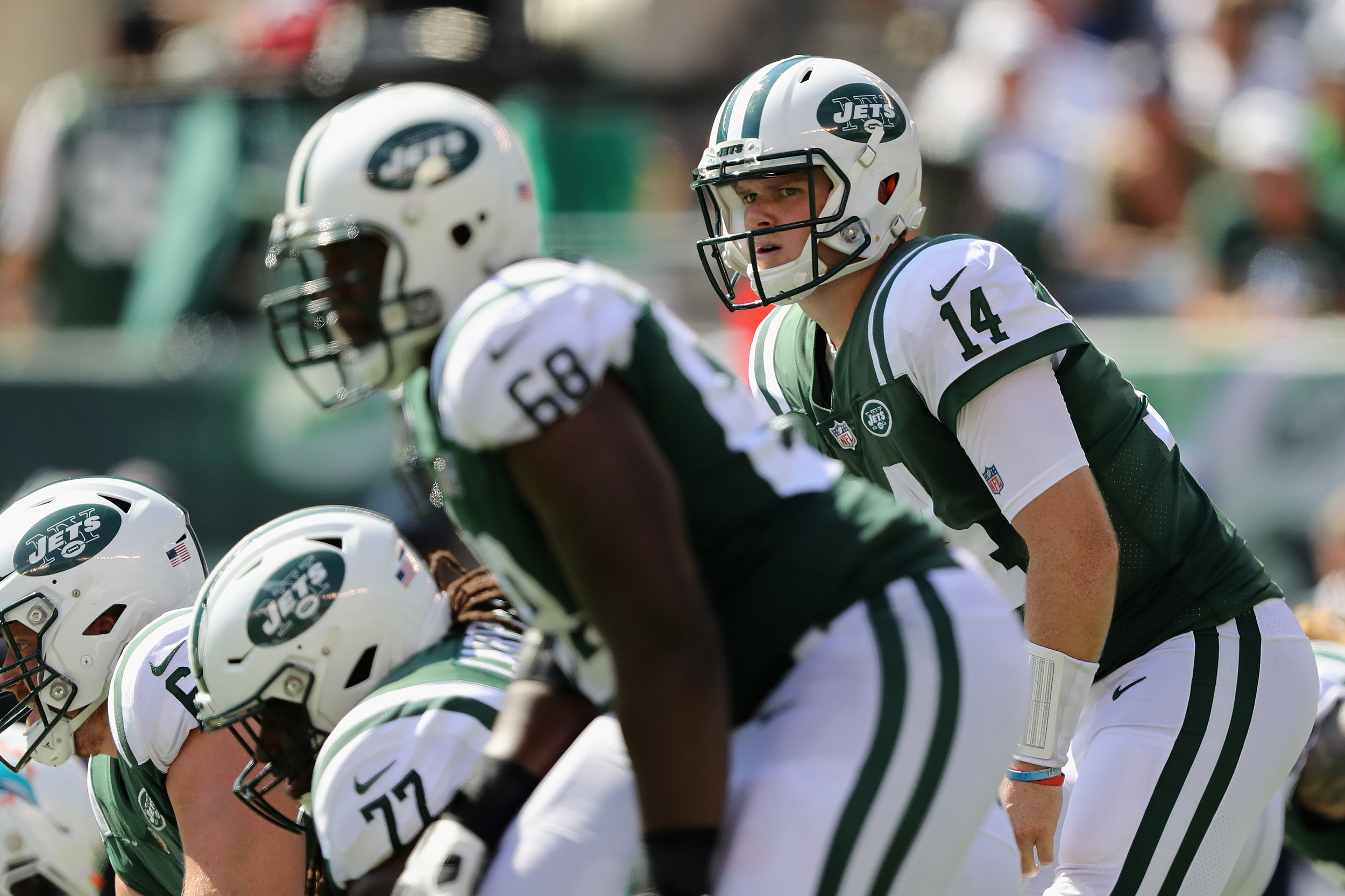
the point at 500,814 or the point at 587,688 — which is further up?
the point at 587,688

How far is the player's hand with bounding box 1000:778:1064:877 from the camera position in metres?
3.18

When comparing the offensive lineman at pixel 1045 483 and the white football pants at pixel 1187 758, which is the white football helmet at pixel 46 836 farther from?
the white football pants at pixel 1187 758

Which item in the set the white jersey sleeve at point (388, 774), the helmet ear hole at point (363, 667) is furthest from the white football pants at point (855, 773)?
the helmet ear hole at point (363, 667)

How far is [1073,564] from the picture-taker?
122 inches

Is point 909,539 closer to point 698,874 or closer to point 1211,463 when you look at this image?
point 698,874

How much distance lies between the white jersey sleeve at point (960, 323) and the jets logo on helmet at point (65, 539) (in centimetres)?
180

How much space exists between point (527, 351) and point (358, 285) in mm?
418

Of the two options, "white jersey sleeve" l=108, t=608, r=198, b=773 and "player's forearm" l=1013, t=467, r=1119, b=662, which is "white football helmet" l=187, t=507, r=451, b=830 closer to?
"white jersey sleeve" l=108, t=608, r=198, b=773

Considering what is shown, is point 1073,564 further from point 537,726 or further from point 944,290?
point 537,726

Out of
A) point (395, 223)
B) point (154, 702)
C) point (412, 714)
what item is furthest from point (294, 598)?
point (395, 223)

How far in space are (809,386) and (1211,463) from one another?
4.20 metres

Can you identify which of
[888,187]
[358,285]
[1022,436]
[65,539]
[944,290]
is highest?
[358,285]

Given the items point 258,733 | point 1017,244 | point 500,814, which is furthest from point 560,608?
point 1017,244

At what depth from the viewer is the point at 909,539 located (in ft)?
8.28
